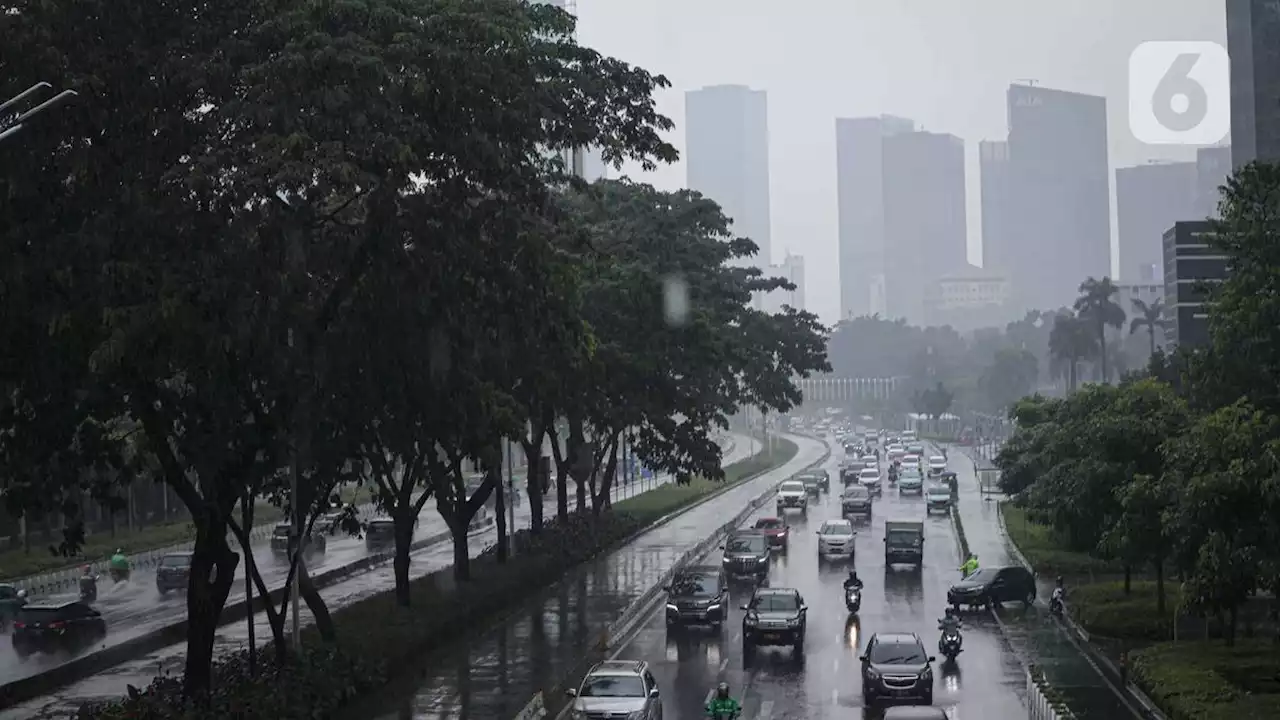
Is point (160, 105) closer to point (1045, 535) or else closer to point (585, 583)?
point (585, 583)

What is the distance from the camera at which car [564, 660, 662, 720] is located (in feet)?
81.0

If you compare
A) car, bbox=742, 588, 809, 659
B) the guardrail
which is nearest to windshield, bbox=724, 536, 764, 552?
car, bbox=742, 588, 809, 659

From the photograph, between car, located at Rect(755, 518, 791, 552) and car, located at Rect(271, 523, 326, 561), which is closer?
car, located at Rect(755, 518, 791, 552)

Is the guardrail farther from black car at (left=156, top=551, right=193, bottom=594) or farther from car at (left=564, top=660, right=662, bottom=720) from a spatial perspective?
black car at (left=156, top=551, right=193, bottom=594)

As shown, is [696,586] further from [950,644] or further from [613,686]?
[613,686]

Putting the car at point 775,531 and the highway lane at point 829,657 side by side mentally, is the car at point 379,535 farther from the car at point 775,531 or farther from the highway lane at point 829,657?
the highway lane at point 829,657

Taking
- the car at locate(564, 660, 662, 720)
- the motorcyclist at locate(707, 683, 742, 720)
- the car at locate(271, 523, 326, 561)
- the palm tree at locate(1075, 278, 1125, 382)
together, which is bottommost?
the car at locate(271, 523, 326, 561)

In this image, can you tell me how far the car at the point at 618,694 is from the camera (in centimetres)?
2469

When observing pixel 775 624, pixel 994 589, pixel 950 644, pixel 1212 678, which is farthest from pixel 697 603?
pixel 1212 678

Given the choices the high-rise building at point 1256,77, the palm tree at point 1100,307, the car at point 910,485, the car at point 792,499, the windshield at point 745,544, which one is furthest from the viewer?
the palm tree at point 1100,307

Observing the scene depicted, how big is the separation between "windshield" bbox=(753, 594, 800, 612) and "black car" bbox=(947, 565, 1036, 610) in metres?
8.01

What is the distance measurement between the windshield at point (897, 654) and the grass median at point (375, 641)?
9637 millimetres

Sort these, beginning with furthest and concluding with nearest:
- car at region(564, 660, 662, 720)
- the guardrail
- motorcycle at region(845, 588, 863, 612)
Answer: motorcycle at region(845, 588, 863, 612) → the guardrail → car at region(564, 660, 662, 720)

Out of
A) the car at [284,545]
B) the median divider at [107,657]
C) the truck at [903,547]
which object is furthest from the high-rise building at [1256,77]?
the median divider at [107,657]
